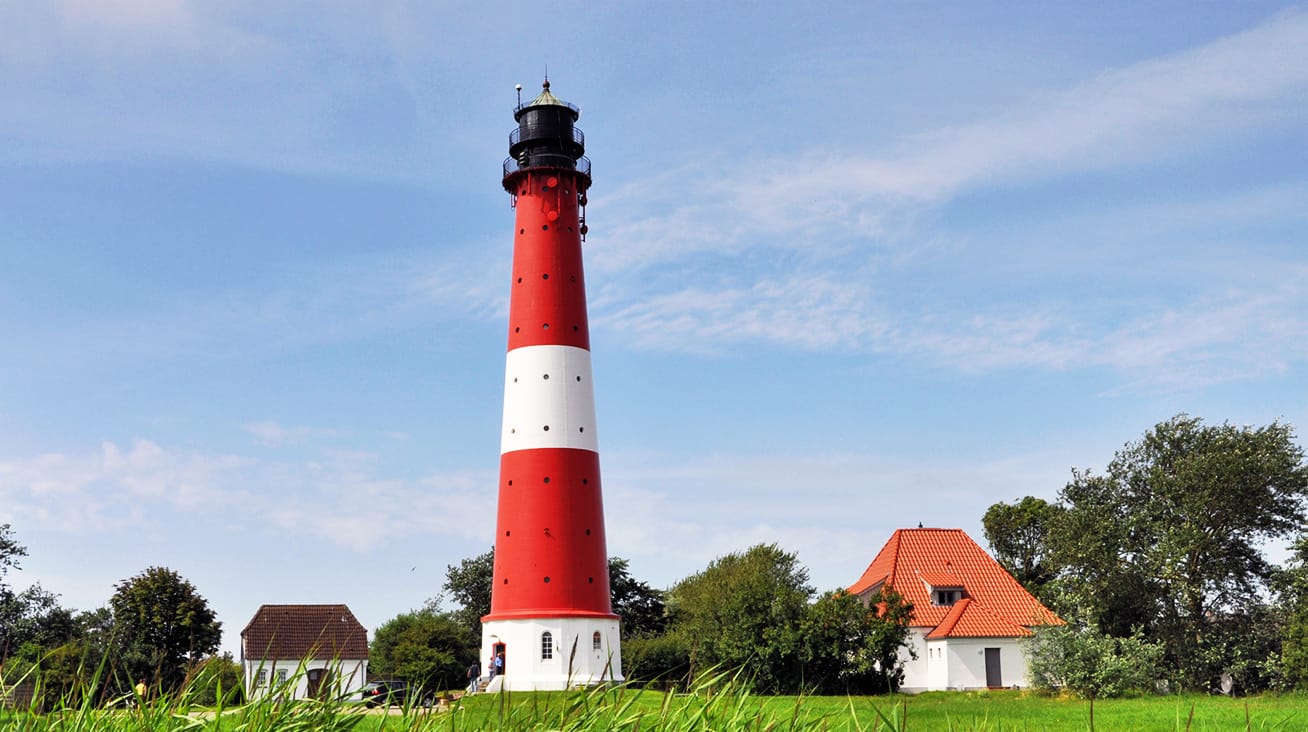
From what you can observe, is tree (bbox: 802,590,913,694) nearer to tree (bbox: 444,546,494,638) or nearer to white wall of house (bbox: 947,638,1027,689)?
white wall of house (bbox: 947,638,1027,689)

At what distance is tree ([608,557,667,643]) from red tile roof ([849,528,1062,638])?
50.9 feet

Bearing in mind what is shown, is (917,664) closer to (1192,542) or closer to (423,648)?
(1192,542)

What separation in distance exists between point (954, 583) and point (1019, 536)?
2537cm

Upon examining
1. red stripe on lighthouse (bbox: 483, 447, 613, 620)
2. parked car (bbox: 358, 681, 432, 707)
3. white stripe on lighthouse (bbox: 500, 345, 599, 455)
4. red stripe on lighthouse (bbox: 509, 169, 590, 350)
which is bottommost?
parked car (bbox: 358, 681, 432, 707)

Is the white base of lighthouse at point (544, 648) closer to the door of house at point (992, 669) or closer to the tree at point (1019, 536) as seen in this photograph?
the door of house at point (992, 669)

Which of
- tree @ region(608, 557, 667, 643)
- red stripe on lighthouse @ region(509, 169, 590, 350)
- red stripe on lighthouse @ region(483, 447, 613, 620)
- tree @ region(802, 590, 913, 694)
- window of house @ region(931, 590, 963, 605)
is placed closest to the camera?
red stripe on lighthouse @ region(483, 447, 613, 620)

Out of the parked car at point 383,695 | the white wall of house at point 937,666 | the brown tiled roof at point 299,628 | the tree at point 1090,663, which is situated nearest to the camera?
the parked car at point 383,695

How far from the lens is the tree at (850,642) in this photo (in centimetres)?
4269

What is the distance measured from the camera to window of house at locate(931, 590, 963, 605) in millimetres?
53281

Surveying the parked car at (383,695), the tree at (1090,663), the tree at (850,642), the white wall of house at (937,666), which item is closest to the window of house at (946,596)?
the white wall of house at (937,666)

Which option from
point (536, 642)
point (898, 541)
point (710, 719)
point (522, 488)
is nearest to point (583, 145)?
point (522, 488)

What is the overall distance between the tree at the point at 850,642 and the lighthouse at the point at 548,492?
7.05m

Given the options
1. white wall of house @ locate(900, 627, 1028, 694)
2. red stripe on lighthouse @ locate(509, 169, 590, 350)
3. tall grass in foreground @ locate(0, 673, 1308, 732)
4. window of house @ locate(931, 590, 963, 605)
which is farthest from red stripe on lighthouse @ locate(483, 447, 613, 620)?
tall grass in foreground @ locate(0, 673, 1308, 732)

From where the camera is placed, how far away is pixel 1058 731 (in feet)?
60.7
